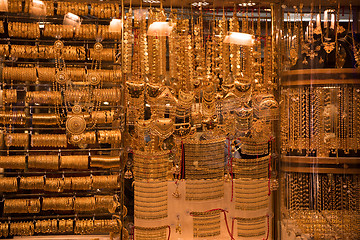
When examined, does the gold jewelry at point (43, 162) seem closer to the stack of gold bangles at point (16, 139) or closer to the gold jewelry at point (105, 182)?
the stack of gold bangles at point (16, 139)

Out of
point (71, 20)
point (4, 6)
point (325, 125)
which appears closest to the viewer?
point (325, 125)

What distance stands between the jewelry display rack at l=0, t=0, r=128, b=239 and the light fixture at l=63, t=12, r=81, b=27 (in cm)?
4

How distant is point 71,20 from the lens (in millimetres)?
3861

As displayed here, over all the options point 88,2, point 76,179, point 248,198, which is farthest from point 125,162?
point 88,2

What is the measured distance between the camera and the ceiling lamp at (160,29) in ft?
12.4

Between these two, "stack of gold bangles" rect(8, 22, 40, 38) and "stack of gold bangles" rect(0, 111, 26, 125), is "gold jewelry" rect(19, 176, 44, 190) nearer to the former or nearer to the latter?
"stack of gold bangles" rect(0, 111, 26, 125)

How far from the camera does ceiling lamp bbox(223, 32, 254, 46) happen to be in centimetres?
389

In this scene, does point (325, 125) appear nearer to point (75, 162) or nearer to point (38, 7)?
point (75, 162)

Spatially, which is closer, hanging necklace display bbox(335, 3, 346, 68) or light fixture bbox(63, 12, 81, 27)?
hanging necklace display bbox(335, 3, 346, 68)

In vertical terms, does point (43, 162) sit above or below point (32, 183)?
above

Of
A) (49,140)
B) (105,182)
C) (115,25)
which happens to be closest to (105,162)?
(105,182)

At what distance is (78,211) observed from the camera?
3900mm

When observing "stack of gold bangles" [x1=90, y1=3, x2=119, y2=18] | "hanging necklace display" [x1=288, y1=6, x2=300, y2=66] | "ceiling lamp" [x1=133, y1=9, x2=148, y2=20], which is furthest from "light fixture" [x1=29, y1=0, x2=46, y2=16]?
"hanging necklace display" [x1=288, y1=6, x2=300, y2=66]

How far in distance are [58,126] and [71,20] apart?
0.89 meters
